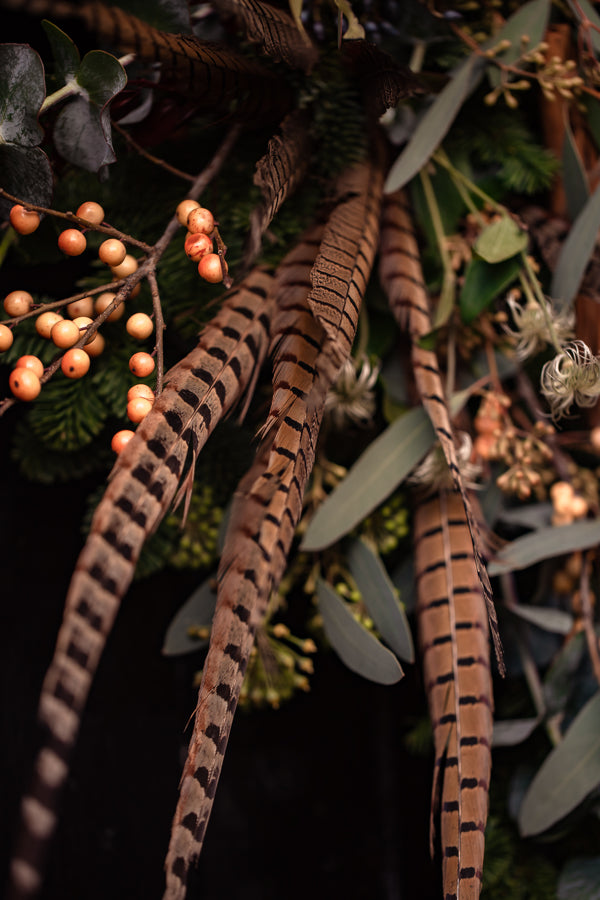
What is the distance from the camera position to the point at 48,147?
318mm

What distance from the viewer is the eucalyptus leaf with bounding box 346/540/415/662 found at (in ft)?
1.28

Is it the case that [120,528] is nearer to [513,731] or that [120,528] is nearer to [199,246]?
[199,246]

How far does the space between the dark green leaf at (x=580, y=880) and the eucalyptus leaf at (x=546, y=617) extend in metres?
0.17

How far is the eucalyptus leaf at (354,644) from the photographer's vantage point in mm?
359

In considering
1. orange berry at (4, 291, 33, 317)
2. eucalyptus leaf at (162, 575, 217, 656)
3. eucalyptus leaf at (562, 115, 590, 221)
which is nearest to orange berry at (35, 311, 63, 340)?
orange berry at (4, 291, 33, 317)

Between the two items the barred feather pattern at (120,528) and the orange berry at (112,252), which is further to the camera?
the orange berry at (112,252)

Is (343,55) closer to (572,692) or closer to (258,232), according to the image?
(258,232)

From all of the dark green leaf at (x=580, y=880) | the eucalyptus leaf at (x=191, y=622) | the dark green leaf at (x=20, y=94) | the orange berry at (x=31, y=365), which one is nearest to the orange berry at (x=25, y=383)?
the orange berry at (x=31, y=365)

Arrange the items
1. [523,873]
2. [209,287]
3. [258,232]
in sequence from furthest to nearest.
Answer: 1. [523,873]
2. [209,287]
3. [258,232]

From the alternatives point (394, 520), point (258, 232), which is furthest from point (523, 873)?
point (258, 232)

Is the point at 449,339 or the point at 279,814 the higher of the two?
the point at 449,339

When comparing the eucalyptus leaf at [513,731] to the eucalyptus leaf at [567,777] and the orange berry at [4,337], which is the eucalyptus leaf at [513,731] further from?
the orange berry at [4,337]

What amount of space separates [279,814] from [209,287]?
1.48 feet

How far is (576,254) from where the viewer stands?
397 millimetres
